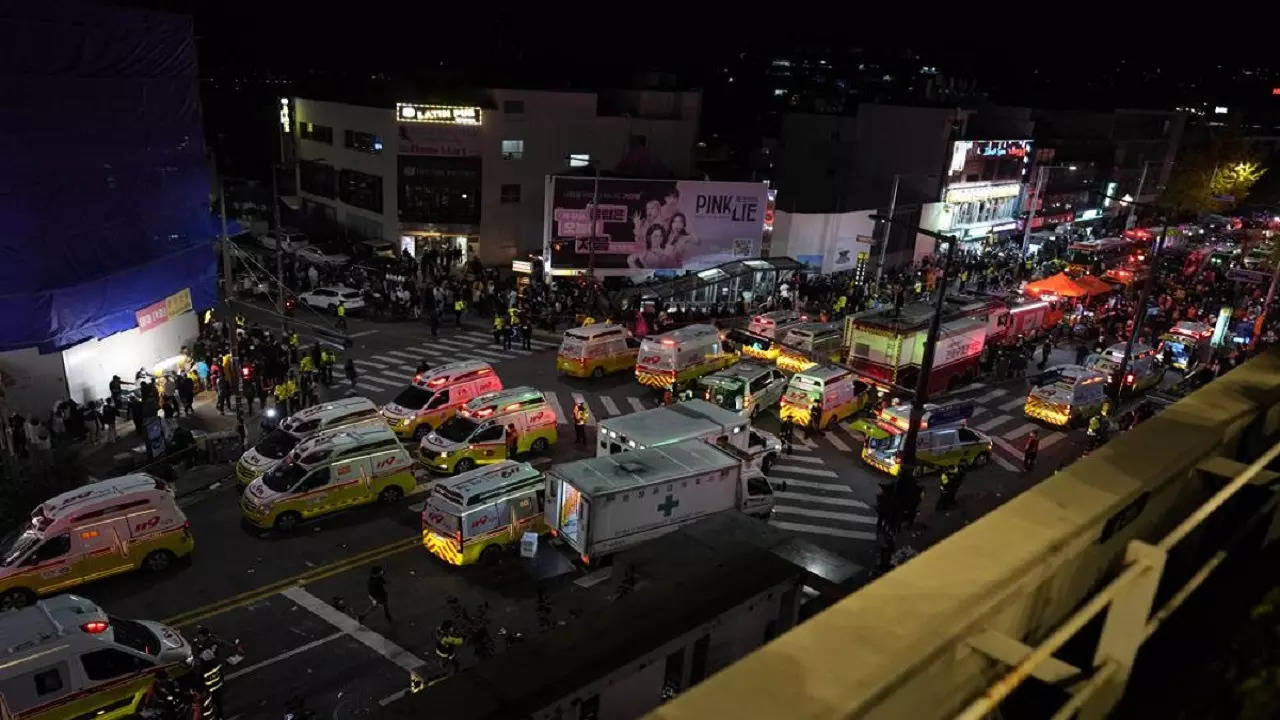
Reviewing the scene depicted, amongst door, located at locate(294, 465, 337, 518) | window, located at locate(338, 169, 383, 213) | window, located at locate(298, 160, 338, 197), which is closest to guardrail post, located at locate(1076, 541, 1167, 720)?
door, located at locate(294, 465, 337, 518)

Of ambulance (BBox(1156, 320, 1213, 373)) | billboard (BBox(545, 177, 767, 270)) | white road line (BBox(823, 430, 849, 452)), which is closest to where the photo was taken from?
white road line (BBox(823, 430, 849, 452))

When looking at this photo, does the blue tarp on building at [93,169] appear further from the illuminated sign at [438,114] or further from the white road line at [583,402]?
the illuminated sign at [438,114]

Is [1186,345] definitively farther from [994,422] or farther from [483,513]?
[483,513]

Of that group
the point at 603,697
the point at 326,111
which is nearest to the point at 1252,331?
the point at 603,697

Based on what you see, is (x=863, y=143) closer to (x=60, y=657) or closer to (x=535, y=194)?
(x=535, y=194)

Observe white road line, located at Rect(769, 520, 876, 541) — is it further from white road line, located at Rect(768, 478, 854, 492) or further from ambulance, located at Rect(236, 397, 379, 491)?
ambulance, located at Rect(236, 397, 379, 491)

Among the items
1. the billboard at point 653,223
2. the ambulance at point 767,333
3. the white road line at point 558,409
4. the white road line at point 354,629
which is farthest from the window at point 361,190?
the white road line at point 354,629
